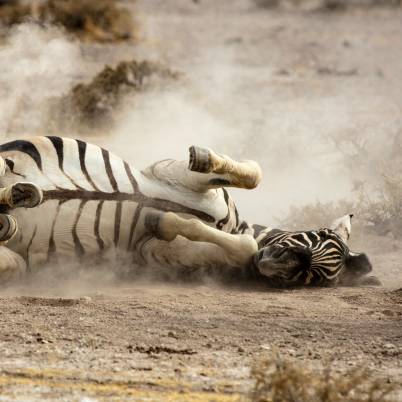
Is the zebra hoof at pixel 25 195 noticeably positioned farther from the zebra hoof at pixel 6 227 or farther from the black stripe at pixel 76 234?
the black stripe at pixel 76 234

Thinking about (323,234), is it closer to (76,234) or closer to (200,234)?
(200,234)

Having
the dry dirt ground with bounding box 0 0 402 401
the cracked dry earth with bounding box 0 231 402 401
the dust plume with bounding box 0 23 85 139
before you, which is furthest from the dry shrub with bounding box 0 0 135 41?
the cracked dry earth with bounding box 0 231 402 401

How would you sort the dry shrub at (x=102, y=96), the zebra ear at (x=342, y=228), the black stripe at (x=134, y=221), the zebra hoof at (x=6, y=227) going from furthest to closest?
the dry shrub at (x=102, y=96), the zebra ear at (x=342, y=228), the black stripe at (x=134, y=221), the zebra hoof at (x=6, y=227)

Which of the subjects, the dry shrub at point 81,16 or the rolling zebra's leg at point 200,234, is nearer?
the rolling zebra's leg at point 200,234

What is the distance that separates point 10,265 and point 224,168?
4.62 feet

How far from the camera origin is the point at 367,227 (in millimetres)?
8539

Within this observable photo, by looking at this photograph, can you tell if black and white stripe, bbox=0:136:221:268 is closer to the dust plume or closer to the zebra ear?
the zebra ear

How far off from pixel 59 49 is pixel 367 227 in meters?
4.93

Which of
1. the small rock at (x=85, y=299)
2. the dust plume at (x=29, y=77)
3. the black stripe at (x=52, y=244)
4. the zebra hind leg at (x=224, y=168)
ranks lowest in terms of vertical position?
the small rock at (x=85, y=299)

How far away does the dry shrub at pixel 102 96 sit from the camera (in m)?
11.3

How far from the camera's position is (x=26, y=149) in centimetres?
596

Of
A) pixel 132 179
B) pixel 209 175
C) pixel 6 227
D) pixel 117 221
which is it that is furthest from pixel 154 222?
pixel 6 227

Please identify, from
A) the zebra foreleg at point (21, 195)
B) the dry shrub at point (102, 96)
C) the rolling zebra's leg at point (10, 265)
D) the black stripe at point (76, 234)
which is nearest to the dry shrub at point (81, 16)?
the dry shrub at point (102, 96)

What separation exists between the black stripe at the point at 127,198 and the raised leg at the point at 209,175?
14 centimetres
